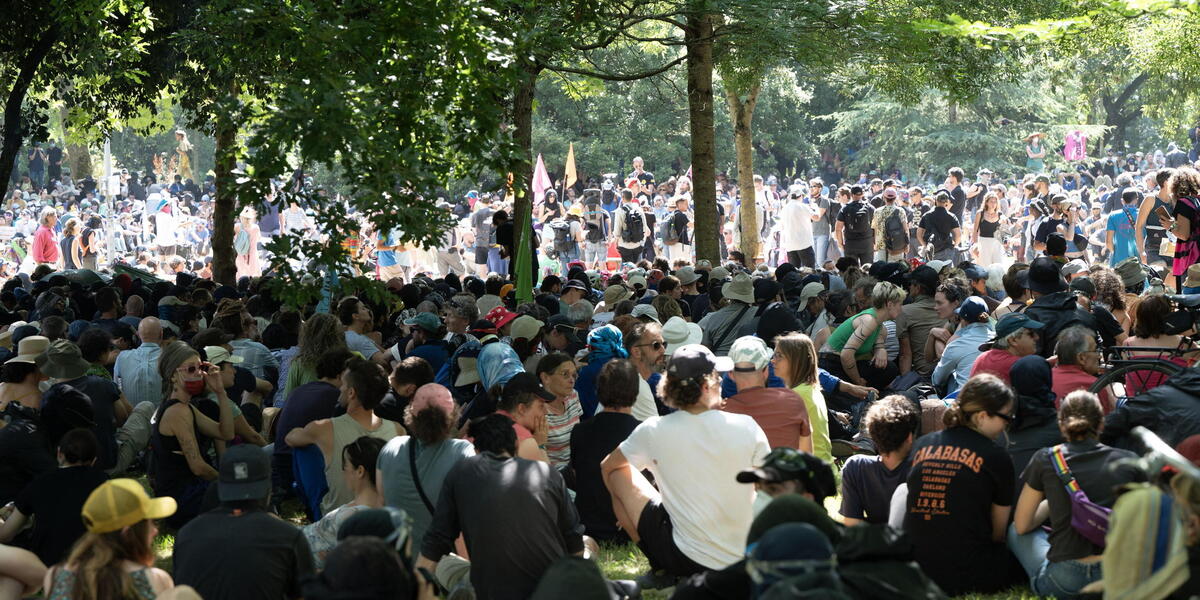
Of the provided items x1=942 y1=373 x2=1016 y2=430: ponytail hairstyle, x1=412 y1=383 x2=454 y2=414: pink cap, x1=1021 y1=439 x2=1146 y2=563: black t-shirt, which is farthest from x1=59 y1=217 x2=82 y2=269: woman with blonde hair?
x1=1021 y1=439 x2=1146 y2=563: black t-shirt

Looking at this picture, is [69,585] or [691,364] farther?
[691,364]

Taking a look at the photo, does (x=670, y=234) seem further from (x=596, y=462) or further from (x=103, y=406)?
→ (x=596, y=462)

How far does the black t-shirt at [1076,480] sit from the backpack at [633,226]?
1822cm

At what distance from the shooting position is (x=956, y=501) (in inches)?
252

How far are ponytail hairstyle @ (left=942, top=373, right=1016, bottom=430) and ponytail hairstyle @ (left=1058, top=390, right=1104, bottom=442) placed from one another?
12.5 inches

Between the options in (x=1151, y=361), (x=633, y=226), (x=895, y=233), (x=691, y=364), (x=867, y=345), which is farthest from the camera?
(x=633, y=226)

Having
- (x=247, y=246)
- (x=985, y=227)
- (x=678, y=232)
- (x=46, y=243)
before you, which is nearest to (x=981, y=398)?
(x=985, y=227)

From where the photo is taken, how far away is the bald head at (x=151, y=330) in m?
10.2

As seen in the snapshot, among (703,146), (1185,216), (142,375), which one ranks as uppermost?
(703,146)

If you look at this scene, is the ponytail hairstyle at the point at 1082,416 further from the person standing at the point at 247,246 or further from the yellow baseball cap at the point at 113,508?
the person standing at the point at 247,246

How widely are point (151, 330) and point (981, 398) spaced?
6520mm

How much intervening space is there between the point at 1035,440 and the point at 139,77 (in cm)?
1223

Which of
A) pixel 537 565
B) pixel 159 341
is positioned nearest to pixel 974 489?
pixel 537 565

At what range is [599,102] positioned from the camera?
145 ft
